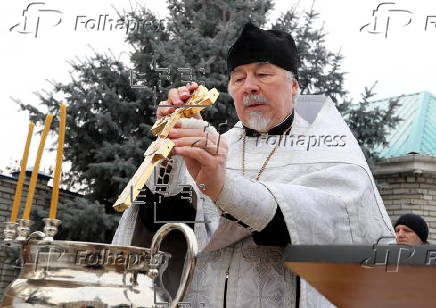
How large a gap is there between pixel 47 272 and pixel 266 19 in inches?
344

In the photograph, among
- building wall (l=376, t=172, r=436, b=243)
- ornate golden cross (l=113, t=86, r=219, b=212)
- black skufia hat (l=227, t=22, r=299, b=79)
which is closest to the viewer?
ornate golden cross (l=113, t=86, r=219, b=212)

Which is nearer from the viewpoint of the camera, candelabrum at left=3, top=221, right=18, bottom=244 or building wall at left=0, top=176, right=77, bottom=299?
candelabrum at left=3, top=221, right=18, bottom=244

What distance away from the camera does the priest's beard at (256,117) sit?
2598 mm

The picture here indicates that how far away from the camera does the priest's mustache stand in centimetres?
259

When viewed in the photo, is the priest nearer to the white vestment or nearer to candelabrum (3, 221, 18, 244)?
the white vestment

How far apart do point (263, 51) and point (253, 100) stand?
0.82 ft

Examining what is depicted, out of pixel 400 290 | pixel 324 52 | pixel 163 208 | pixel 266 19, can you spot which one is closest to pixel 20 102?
pixel 266 19

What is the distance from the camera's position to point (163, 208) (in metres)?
2.62

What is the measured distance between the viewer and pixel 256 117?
266cm

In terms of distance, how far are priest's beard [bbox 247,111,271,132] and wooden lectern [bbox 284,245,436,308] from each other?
1.35m

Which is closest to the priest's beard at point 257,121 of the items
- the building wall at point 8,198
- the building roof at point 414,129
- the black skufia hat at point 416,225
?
the black skufia hat at point 416,225

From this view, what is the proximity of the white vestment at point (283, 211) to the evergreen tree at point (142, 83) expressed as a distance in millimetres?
5776

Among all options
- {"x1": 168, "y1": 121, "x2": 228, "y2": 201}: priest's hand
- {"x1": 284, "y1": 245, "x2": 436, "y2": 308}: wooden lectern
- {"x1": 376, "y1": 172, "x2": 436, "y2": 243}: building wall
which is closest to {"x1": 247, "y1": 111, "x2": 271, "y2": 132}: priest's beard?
{"x1": 168, "y1": 121, "x2": 228, "y2": 201}: priest's hand

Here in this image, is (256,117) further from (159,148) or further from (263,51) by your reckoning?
(159,148)
